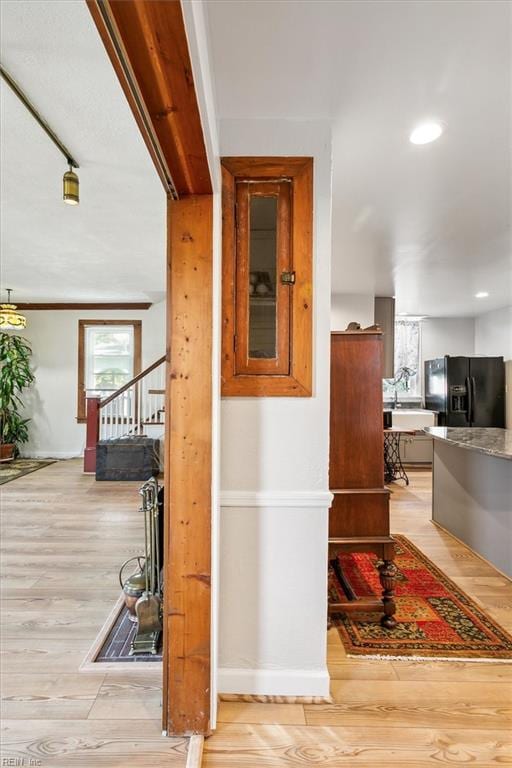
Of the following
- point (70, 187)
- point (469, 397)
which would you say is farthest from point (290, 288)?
point (469, 397)

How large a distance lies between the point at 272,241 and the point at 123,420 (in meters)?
4.65

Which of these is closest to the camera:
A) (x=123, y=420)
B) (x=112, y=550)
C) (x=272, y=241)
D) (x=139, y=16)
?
(x=139, y=16)

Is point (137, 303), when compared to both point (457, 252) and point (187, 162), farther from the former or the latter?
point (187, 162)

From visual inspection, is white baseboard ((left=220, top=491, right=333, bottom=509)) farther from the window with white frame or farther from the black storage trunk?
the window with white frame

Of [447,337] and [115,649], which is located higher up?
[447,337]

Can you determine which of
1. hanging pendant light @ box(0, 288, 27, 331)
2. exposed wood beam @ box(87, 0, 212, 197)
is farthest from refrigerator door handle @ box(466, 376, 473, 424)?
hanging pendant light @ box(0, 288, 27, 331)

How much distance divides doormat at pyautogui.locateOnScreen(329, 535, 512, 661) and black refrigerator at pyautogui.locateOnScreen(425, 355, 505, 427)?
11.4 ft

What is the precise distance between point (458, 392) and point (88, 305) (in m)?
6.11

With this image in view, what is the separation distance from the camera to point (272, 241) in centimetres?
175

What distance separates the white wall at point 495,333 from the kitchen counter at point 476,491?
9.02 ft

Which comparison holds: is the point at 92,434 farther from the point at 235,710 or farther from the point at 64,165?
the point at 235,710

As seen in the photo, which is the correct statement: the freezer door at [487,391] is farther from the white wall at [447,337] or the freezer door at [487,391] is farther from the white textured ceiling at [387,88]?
the white textured ceiling at [387,88]

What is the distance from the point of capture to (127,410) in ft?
19.4

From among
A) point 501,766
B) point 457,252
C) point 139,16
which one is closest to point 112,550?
point 501,766
